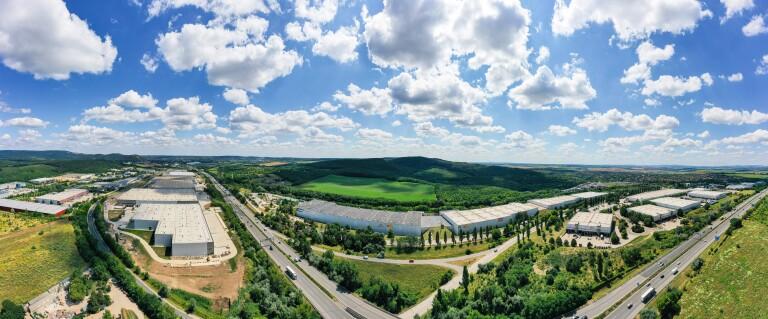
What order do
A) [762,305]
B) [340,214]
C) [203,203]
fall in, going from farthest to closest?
[203,203]
[340,214]
[762,305]

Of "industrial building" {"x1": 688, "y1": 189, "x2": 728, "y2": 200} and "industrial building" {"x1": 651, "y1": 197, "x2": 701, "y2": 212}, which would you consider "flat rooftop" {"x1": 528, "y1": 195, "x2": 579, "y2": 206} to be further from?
"industrial building" {"x1": 688, "y1": 189, "x2": 728, "y2": 200}

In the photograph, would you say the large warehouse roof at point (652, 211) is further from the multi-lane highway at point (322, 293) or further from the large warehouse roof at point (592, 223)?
the multi-lane highway at point (322, 293)

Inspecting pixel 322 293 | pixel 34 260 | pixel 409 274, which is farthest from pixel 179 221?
pixel 409 274

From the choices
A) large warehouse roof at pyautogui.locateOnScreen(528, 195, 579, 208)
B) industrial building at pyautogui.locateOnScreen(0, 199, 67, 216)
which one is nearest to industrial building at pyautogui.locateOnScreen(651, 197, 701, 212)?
large warehouse roof at pyautogui.locateOnScreen(528, 195, 579, 208)

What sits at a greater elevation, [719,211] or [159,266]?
[719,211]

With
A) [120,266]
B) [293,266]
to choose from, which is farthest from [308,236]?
[120,266]

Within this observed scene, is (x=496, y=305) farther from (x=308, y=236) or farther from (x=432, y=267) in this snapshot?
(x=308, y=236)
